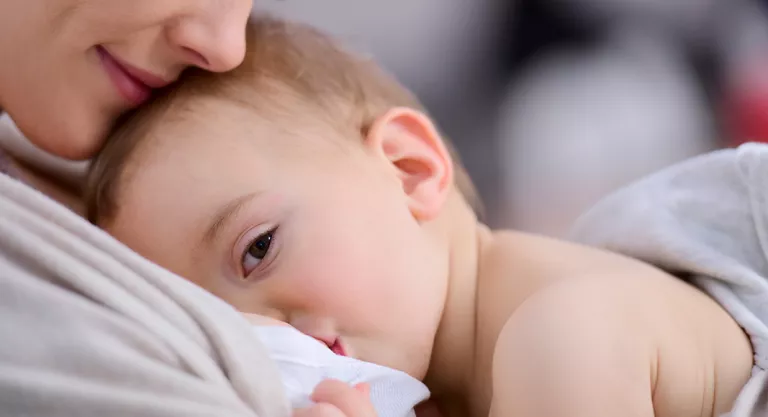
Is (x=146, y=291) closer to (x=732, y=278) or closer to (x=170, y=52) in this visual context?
(x=170, y=52)

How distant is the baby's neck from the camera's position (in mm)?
792

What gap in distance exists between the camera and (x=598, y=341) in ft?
2.02

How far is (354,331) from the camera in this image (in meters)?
0.67

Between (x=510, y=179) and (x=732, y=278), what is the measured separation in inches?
16.4

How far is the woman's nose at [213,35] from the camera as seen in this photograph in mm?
673

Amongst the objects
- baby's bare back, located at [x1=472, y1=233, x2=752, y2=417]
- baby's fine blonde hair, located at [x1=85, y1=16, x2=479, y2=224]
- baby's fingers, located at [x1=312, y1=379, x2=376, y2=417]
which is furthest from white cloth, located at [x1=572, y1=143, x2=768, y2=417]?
baby's fingers, located at [x1=312, y1=379, x2=376, y2=417]

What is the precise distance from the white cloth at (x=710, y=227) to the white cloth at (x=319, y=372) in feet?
1.19

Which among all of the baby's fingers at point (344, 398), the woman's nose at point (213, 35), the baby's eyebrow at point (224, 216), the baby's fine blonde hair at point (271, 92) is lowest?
the baby's fingers at point (344, 398)

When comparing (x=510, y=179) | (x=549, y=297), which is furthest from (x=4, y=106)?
(x=510, y=179)

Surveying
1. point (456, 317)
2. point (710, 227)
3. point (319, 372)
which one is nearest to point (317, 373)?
point (319, 372)

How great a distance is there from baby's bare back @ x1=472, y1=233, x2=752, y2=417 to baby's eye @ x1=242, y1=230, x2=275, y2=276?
23cm

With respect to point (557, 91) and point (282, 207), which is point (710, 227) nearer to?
point (557, 91)

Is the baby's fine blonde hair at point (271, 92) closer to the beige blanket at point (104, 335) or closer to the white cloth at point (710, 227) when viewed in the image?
the beige blanket at point (104, 335)

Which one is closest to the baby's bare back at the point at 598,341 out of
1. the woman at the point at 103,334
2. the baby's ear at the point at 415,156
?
the baby's ear at the point at 415,156
